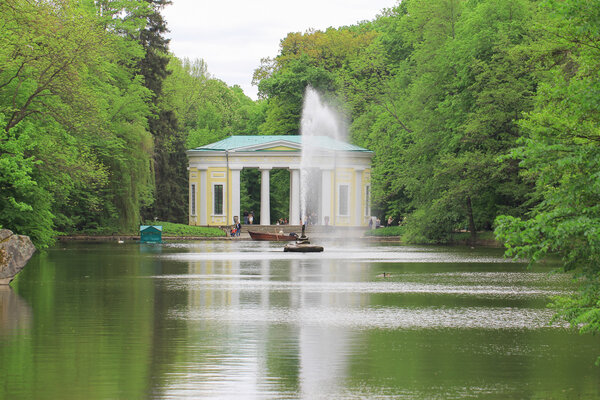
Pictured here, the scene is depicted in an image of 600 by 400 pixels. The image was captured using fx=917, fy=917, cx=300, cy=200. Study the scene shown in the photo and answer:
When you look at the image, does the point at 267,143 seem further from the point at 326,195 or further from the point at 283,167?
the point at 326,195

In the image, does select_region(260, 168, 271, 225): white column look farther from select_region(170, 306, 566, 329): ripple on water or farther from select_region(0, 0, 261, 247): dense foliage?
select_region(170, 306, 566, 329): ripple on water

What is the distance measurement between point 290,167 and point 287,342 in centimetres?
6708

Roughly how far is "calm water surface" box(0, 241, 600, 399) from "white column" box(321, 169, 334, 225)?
175ft

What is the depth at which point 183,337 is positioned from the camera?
1612cm

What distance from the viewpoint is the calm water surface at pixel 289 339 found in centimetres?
1193

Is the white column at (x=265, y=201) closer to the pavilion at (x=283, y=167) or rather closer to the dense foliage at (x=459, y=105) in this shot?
the pavilion at (x=283, y=167)

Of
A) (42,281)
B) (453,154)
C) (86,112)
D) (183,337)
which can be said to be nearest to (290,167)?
(453,154)

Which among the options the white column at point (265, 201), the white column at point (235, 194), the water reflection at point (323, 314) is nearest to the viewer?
the water reflection at point (323, 314)

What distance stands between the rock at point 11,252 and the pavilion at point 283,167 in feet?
183

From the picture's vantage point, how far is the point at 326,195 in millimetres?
83125

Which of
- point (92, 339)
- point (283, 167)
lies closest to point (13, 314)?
point (92, 339)

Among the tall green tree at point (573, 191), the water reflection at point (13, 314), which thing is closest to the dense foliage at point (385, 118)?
the tall green tree at point (573, 191)

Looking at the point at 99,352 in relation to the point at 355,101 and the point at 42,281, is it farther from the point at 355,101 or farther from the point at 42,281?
the point at 355,101

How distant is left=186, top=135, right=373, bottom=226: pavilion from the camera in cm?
8162
